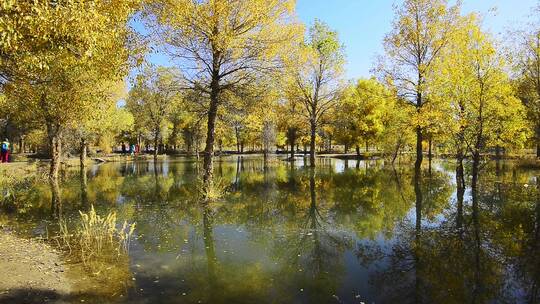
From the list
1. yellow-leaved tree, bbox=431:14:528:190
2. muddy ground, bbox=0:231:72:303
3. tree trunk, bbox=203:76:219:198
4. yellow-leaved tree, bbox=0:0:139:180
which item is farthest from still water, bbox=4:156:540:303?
yellow-leaved tree, bbox=0:0:139:180

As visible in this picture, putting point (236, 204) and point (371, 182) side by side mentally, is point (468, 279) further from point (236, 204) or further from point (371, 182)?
point (371, 182)

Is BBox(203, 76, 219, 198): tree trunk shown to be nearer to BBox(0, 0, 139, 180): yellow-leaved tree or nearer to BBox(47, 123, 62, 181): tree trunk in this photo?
BBox(0, 0, 139, 180): yellow-leaved tree

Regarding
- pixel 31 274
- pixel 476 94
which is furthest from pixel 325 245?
pixel 476 94

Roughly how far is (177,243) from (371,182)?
16.7 metres

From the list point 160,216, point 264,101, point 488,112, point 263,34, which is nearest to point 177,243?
point 160,216

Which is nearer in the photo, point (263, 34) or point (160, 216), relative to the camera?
point (160, 216)

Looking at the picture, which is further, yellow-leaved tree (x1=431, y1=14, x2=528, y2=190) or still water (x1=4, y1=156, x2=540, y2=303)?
yellow-leaved tree (x1=431, y1=14, x2=528, y2=190)

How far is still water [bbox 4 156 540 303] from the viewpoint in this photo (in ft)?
22.9

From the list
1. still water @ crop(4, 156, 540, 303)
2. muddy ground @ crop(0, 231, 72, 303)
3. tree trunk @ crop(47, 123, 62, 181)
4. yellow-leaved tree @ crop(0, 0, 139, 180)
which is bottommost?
still water @ crop(4, 156, 540, 303)

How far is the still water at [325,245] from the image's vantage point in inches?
275

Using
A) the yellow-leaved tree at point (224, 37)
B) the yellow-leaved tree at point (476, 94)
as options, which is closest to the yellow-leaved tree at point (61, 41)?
the yellow-leaved tree at point (224, 37)

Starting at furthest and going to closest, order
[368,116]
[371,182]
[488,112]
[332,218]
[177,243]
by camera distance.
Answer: [368,116] → [371,182] → [488,112] → [332,218] → [177,243]

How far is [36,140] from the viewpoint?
46.0m

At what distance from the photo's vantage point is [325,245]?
10.1 metres
